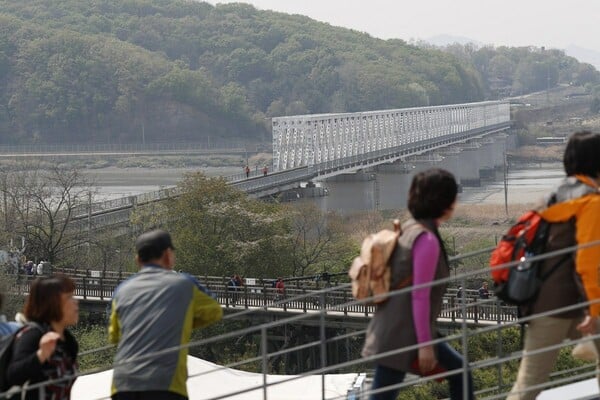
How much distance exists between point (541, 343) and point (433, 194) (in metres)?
0.78

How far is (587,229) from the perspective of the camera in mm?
5051

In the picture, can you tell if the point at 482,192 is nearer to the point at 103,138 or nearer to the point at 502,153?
the point at 502,153

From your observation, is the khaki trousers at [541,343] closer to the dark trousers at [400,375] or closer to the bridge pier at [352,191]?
the dark trousers at [400,375]

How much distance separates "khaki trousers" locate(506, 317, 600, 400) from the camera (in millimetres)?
5309

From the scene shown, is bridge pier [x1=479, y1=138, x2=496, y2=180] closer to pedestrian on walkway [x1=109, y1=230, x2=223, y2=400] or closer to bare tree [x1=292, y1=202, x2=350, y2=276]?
bare tree [x1=292, y1=202, x2=350, y2=276]

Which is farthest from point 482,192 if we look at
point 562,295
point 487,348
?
point 562,295

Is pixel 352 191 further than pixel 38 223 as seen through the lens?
Yes

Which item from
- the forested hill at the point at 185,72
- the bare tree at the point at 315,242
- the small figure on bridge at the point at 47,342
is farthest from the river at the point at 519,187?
the small figure on bridge at the point at 47,342

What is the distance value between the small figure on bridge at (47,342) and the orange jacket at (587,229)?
1931 millimetres

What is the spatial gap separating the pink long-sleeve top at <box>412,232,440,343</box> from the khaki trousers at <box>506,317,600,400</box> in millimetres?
488

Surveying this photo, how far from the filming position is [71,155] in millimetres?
117125

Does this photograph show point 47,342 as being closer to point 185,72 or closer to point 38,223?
point 38,223

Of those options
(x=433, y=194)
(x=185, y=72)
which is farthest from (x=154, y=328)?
(x=185, y=72)

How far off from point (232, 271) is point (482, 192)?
5854 centimetres
